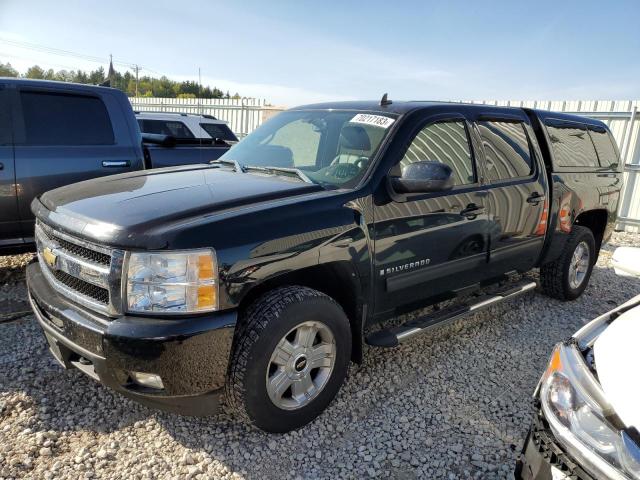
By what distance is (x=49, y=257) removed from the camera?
2693 millimetres

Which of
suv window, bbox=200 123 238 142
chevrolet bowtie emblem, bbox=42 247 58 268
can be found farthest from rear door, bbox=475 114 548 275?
suv window, bbox=200 123 238 142

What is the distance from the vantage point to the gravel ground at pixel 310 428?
8.10 ft

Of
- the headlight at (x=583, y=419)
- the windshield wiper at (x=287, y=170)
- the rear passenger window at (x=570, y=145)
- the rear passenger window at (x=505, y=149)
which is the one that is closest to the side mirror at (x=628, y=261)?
the headlight at (x=583, y=419)

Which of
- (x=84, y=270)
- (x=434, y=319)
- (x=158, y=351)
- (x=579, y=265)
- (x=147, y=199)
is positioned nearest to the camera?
(x=158, y=351)

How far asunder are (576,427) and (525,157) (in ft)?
10.0

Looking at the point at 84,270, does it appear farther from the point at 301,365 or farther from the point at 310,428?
the point at 310,428

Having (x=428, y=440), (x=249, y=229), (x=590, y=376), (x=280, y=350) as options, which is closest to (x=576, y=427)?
(x=590, y=376)

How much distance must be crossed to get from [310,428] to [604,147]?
15.5 ft

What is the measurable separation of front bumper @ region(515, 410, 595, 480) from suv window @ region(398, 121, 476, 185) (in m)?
1.88

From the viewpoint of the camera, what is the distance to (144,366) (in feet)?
7.18

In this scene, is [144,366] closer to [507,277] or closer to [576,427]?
[576,427]

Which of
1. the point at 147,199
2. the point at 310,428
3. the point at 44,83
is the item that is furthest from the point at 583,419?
the point at 44,83

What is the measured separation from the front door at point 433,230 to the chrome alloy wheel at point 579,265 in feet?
6.18

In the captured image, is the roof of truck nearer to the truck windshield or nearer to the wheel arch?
the truck windshield
